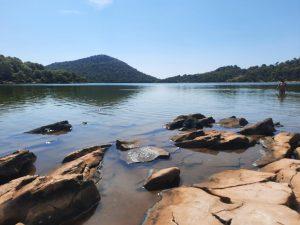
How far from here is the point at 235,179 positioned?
14.2 metres

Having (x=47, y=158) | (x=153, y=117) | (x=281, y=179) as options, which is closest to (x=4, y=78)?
(x=153, y=117)

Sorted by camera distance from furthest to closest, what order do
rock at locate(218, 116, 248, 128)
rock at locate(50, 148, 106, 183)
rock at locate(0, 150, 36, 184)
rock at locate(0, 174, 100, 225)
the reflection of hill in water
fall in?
1. the reflection of hill in water
2. rock at locate(218, 116, 248, 128)
3. rock at locate(0, 150, 36, 184)
4. rock at locate(50, 148, 106, 183)
5. rock at locate(0, 174, 100, 225)

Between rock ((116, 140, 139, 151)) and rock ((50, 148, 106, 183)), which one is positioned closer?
rock ((50, 148, 106, 183))

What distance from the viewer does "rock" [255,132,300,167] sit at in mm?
18734

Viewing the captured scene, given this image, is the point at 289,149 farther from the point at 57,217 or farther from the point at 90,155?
the point at 57,217

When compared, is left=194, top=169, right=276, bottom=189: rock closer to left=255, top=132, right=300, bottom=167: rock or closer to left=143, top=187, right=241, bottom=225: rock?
left=143, top=187, right=241, bottom=225: rock

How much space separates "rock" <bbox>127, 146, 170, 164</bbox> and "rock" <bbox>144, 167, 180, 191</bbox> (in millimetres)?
4214

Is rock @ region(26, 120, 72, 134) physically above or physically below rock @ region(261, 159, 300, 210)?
below

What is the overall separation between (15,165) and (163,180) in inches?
341

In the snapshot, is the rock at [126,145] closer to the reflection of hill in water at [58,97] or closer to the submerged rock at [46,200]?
the submerged rock at [46,200]

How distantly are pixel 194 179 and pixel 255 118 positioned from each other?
26686 mm


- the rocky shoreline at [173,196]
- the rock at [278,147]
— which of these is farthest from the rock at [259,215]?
the rock at [278,147]

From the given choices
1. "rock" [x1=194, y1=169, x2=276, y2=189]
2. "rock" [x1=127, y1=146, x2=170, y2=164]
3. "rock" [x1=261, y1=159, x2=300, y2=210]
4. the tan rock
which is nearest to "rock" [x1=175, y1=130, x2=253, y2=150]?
Answer: "rock" [x1=127, y1=146, x2=170, y2=164]

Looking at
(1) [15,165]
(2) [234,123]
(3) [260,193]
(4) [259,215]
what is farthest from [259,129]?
(1) [15,165]
